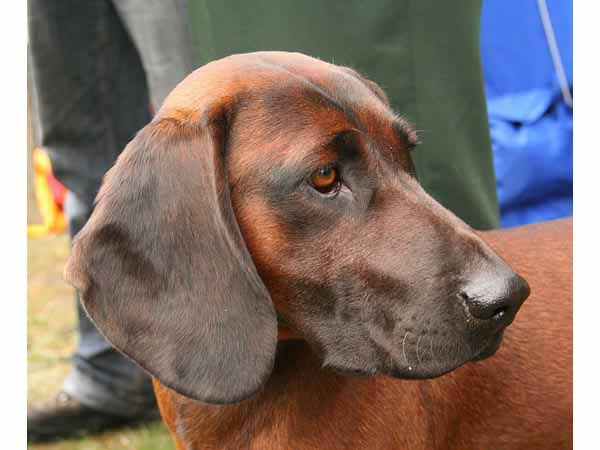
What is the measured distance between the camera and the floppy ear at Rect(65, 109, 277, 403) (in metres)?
2.28

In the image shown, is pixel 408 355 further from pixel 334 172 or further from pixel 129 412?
pixel 129 412

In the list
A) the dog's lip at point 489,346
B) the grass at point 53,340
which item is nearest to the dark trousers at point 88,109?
the grass at point 53,340

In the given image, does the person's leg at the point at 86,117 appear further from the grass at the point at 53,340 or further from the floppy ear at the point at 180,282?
the floppy ear at the point at 180,282

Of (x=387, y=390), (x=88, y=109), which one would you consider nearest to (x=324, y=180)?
(x=387, y=390)

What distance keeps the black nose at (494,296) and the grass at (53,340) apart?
7.91ft

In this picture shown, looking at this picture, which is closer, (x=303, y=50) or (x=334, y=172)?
(x=334, y=172)

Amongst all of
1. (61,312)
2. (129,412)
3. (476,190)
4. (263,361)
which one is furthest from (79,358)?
(263,361)

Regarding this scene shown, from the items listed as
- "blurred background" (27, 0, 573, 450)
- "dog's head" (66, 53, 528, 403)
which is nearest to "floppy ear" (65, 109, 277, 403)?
"dog's head" (66, 53, 528, 403)

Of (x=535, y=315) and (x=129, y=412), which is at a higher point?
(x=535, y=315)

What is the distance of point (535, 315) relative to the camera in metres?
2.97

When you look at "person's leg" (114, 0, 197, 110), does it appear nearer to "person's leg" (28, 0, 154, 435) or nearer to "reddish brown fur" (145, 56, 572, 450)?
"person's leg" (28, 0, 154, 435)

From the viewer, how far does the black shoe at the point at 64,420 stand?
14.9 ft

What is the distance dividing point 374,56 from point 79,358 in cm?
232

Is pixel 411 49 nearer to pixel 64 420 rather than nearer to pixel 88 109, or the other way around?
pixel 88 109
